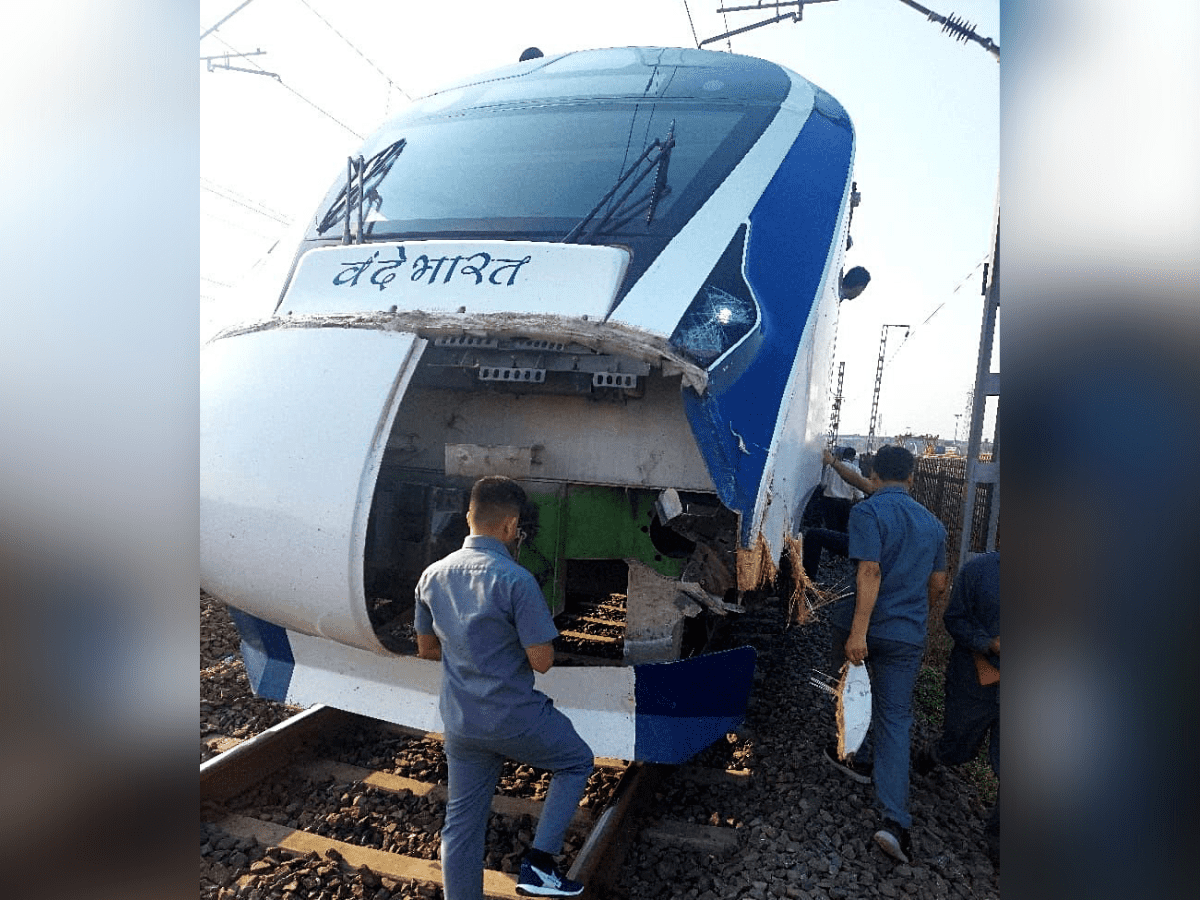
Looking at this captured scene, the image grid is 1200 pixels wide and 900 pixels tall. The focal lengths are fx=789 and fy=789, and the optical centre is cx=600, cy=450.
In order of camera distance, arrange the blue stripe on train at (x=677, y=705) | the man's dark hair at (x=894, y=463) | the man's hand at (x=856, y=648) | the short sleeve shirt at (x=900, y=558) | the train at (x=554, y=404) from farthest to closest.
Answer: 1. the man's dark hair at (x=894, y=463)
2. the short sleeve shirt at (x=900, y=558)
3. the man's hand at (x=856, y=648)
4. the blue stripe on train at (x=677, y=705)
5. the train at (x=554, y=404)

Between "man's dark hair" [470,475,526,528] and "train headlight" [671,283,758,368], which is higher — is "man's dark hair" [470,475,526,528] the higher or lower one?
the lower one

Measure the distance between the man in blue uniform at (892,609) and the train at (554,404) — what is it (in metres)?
0.38

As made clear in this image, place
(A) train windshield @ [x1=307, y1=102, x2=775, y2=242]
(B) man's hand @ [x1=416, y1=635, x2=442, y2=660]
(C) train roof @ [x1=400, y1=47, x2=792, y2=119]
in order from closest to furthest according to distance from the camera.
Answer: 1. (B) man's hand @ [x1=416, y1=635, x2=442, y2=660]
2. (A) train windshield @ [x1=307, y1=102, x2=775, y2=242]
3. (C) train roof @ [x1=400, y1=47, x2=792, y2=119]

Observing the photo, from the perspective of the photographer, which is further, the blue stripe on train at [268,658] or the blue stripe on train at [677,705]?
the blue stripe on train at [268,658]

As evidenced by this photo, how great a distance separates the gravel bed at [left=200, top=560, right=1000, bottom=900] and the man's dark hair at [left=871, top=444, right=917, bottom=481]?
4.63 ft

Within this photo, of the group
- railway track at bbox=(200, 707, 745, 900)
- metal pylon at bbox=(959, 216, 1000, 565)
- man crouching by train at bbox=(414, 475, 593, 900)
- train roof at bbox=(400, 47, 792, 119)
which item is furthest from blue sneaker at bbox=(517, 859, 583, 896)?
train roof at bbox=(400, 47, 792, 119)

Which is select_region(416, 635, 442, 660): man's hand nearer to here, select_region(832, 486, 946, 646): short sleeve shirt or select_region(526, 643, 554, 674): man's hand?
select_region(526, 643, 554, 674): man's hand

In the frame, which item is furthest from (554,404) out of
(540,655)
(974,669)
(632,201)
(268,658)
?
(974,669)

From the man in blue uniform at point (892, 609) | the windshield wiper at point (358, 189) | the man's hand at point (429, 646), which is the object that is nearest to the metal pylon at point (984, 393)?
the man in blue uniform at point (892, 609)

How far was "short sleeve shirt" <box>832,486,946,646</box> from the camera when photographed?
3.39 m

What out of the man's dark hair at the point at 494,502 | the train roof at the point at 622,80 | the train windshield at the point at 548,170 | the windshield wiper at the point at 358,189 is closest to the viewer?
the man's dark hair at the point at 494,502

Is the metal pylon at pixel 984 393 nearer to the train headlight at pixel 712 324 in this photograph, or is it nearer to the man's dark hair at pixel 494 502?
the train headlight at pixel 712 324

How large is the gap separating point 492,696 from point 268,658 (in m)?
1.52

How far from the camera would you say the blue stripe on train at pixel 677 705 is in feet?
10.1
